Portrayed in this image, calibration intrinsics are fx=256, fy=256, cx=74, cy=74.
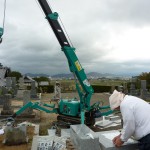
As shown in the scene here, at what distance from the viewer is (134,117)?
421 centimetres

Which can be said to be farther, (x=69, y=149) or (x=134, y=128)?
(x=69, y=149)

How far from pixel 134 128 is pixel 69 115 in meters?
6.58

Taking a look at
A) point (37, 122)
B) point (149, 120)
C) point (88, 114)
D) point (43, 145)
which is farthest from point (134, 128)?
point (37, 122)

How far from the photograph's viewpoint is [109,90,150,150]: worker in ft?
13.7

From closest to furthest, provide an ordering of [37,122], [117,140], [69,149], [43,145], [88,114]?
[117,140] < [69,149] < [43,145] < [88,114] < [37,122]

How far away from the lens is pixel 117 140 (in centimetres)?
462

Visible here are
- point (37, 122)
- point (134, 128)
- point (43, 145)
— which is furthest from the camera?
point (37, 122)

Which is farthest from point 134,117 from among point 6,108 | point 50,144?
point 6,108

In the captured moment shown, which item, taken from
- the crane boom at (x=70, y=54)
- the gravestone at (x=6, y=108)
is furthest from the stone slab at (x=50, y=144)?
the gravestone at (x=6, y=108)

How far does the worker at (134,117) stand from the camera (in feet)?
13.7

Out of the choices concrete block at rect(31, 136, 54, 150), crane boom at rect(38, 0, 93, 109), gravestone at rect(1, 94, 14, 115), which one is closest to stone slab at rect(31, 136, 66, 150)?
concrete block at rect(31, 136, 54, 150)

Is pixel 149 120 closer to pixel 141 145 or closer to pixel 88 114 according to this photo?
pixel 141 145

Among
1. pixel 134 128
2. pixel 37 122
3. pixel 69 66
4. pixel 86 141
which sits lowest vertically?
pixel 37 122

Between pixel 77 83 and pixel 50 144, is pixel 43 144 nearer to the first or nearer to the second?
pixel 50 144
